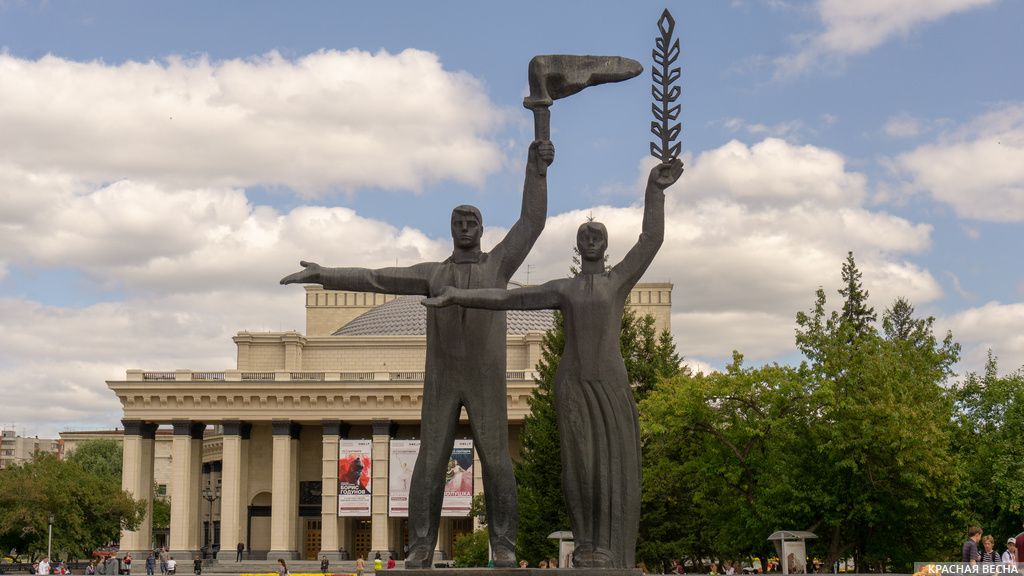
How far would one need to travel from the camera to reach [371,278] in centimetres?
1304

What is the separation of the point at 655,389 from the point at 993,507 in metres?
12.1

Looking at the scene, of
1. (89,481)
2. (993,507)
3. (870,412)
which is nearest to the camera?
(870,412)

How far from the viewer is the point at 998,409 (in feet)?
144

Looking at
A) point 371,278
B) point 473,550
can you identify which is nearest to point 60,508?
point 473,550

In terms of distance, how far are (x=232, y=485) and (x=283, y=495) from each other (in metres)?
3.55

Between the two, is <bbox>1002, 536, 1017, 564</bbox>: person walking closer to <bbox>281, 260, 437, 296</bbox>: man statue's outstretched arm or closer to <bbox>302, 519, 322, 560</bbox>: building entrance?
<bbox>281, 260, 437, 296</bbox>: man statue's outstretched arm

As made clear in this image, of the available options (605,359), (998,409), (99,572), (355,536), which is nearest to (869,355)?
(998,409)

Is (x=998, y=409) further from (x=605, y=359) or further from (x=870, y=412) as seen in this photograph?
(x=605, y=359)

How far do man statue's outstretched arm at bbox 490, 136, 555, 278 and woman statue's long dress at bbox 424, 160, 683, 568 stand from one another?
0.69 m

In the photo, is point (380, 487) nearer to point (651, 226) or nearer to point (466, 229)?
point (466, 229)

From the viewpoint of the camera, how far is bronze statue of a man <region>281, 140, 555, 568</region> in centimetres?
1270

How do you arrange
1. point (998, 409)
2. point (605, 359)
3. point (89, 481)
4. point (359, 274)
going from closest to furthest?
point (605, 359) < point (359, 274) < point (998, 409) < point (89, 481)

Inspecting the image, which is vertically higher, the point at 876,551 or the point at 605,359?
the point at 605,359

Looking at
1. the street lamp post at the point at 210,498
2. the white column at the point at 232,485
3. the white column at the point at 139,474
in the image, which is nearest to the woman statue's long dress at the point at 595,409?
the street lamp post at the point at 210,498
